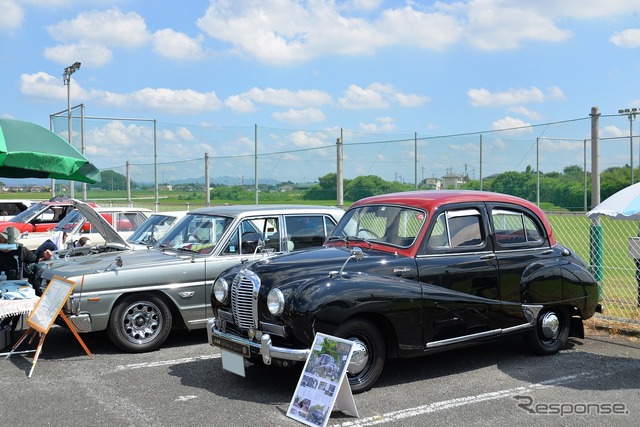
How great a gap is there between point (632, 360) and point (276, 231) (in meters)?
4.49

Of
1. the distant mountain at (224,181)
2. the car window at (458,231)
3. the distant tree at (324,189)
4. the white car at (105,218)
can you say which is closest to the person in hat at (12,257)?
the white car at (105,218)

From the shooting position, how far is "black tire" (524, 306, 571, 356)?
7238mm

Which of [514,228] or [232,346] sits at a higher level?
[514,228]

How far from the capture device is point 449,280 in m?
6.46

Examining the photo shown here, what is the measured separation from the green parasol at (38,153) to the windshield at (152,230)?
4.38ft

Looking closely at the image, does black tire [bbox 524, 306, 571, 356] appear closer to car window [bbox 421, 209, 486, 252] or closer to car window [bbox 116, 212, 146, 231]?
car window [bbox 421, 209, 486, 252]

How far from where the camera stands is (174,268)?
7.74m

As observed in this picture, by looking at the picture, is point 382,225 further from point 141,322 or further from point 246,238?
point 141,322

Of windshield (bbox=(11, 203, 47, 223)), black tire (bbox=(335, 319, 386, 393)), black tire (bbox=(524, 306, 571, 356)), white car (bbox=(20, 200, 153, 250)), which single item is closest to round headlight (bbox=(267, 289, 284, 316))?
black tire (bbox=(335, 319, 386, 393))

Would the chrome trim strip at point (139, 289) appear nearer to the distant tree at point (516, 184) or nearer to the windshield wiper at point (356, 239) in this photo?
the windshield wiper at point (356, 239)

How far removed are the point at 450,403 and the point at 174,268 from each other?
368cm

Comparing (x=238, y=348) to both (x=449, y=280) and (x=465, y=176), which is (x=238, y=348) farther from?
(x=465, y=176)

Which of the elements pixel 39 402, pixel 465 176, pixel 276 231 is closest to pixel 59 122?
pixel 465 176

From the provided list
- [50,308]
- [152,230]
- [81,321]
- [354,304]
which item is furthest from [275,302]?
[152,230]
